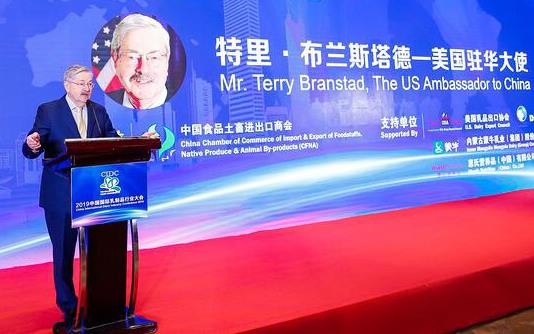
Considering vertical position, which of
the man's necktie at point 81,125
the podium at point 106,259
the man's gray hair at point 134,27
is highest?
the man's gray hair at point 134,27

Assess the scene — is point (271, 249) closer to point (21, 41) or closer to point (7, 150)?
point (7, 150)

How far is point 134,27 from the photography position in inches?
133

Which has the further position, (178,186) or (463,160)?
(463,160)

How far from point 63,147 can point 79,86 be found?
0.25m

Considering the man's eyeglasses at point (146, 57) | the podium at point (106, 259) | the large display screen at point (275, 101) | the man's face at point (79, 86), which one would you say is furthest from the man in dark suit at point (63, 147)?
the man's eyeglasses at point (146, 57)

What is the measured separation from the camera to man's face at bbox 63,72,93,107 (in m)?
1.91

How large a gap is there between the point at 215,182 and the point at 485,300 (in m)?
1.98

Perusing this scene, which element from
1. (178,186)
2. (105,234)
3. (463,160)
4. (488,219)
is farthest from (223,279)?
(463,160)

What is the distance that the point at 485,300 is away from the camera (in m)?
2.27

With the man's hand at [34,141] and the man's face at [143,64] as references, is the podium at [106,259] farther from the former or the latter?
the man's face at [143,64]

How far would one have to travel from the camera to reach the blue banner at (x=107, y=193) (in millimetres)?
1615

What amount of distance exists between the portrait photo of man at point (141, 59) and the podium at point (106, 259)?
5.61 ft

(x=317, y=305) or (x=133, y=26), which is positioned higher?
(x=133, y=26)

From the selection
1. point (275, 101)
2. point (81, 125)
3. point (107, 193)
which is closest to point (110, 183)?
point (107, 193)
